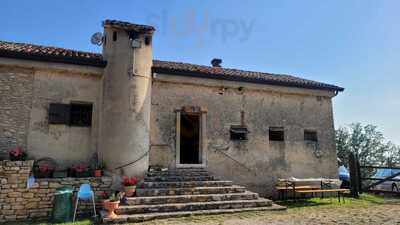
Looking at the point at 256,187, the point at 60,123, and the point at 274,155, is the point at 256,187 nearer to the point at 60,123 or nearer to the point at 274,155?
the point at 274,155

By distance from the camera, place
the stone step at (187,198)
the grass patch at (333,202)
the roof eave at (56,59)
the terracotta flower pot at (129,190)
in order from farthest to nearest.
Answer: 1. the grass patch at (333,202)
2. the roof eave at (56,59)
3. the terracotta flower pot at (129,190)
4. the stone step at (187,198)

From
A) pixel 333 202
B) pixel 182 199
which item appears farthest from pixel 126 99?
pixel 333 202

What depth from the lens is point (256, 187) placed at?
11500mm

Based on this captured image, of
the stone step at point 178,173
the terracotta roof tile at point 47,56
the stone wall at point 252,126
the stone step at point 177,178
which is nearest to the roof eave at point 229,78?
the stone wall at point 252,126

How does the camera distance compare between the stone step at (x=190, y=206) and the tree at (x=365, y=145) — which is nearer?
the stone step at (x=190, y=206)

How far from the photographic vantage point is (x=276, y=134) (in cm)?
1233

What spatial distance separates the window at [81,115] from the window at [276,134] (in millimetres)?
7216

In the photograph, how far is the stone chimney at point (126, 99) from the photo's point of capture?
9305 millimetres

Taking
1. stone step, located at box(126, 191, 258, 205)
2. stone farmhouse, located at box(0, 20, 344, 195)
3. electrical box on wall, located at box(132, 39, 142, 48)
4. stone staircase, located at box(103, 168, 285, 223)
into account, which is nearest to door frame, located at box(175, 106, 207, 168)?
stone farmhouse, located at box(0, 20, 344, 195)

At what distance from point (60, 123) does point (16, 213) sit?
2.93 meters

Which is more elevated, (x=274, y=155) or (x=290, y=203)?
(x=274, y=155)

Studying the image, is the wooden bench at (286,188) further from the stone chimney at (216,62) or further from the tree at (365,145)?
the tree at (365,145)

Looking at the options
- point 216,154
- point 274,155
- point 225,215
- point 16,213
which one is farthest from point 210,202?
point 16,213

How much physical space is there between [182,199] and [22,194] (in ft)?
14.5
